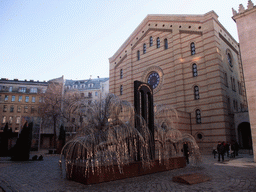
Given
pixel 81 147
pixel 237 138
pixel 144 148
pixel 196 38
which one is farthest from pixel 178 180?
pixel 196 38

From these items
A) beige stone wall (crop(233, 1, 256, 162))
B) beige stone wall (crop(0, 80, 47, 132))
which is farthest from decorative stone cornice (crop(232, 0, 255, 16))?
beige stone wall (crop(0, 80, 47, 132))

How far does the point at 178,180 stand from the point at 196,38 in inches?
859

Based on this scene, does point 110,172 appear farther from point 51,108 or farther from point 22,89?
point 22,89

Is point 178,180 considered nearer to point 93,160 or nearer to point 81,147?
point 93,160

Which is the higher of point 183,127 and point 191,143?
point 183,127

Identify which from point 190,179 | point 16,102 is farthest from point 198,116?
point 16,102

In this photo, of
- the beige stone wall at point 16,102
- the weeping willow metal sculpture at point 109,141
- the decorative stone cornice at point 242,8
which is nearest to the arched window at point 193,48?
the decorative stone cornice at point 242,8

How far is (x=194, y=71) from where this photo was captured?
25.7 m

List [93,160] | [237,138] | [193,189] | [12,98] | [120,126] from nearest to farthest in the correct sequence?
[193,189] < [93,160] < [120,126] < [237,138] < [12,98]

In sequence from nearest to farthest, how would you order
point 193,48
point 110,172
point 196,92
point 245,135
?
point 110,172, point 196,92, point 245,135, point 193,48

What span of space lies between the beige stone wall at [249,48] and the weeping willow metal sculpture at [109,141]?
6.23 metres

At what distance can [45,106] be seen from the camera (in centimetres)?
3622

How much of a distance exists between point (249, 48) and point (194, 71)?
979 cm

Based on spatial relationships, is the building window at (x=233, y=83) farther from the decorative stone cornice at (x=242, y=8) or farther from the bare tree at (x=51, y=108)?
the bare tree at (x=51, y=108)
